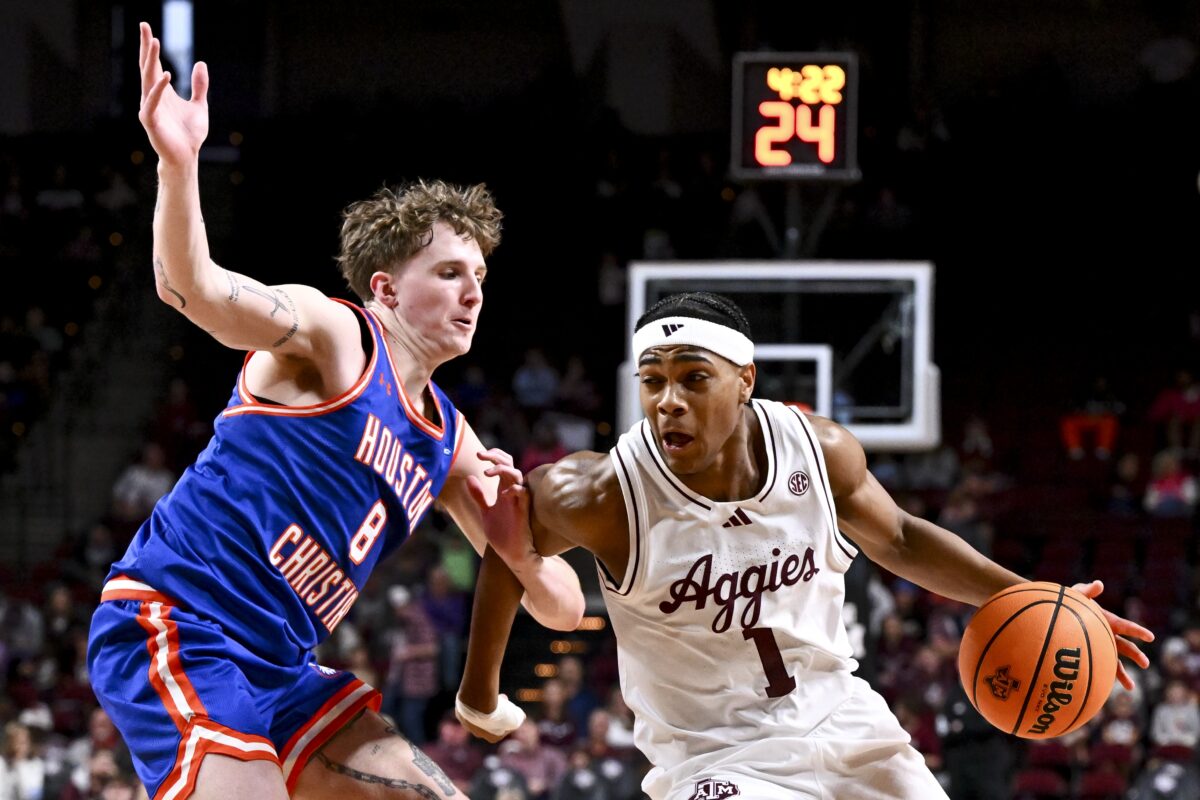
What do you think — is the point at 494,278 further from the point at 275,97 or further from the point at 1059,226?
the point at 1059,226

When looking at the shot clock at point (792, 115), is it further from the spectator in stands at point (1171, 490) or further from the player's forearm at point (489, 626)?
the spectator in stands at point (1171, 490)

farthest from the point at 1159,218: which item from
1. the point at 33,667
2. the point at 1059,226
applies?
the point at 33,667

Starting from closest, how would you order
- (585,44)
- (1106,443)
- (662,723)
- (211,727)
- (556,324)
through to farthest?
1. (211,727)
2. (662,723)
3. (1106,443)
4. (556,324)
5. (585,44)

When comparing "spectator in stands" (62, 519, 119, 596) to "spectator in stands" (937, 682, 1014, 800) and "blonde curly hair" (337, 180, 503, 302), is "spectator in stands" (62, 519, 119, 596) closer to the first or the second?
"spectator in stands" (937, 682, 1014, 800)

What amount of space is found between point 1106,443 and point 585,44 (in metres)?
7.84

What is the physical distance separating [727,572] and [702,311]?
2.07ft

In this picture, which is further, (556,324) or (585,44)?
(585,44)

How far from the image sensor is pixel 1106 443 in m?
14.3

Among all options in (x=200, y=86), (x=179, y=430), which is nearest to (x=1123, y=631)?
(x=200, y=86)

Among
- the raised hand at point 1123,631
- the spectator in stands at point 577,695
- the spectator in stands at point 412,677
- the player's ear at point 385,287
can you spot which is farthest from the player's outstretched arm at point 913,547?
the spectator in stands at point 412,677

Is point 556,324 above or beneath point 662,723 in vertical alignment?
above

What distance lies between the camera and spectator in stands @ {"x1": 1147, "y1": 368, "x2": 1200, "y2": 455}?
13781 millimetres

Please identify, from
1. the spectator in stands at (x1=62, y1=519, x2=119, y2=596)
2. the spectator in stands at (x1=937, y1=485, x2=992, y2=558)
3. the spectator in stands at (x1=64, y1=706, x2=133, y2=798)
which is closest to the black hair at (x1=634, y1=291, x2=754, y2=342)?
the spectator in stands at (x1=64, y1=706, x2=133, y2=798)

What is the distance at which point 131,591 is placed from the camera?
11.9 feet
